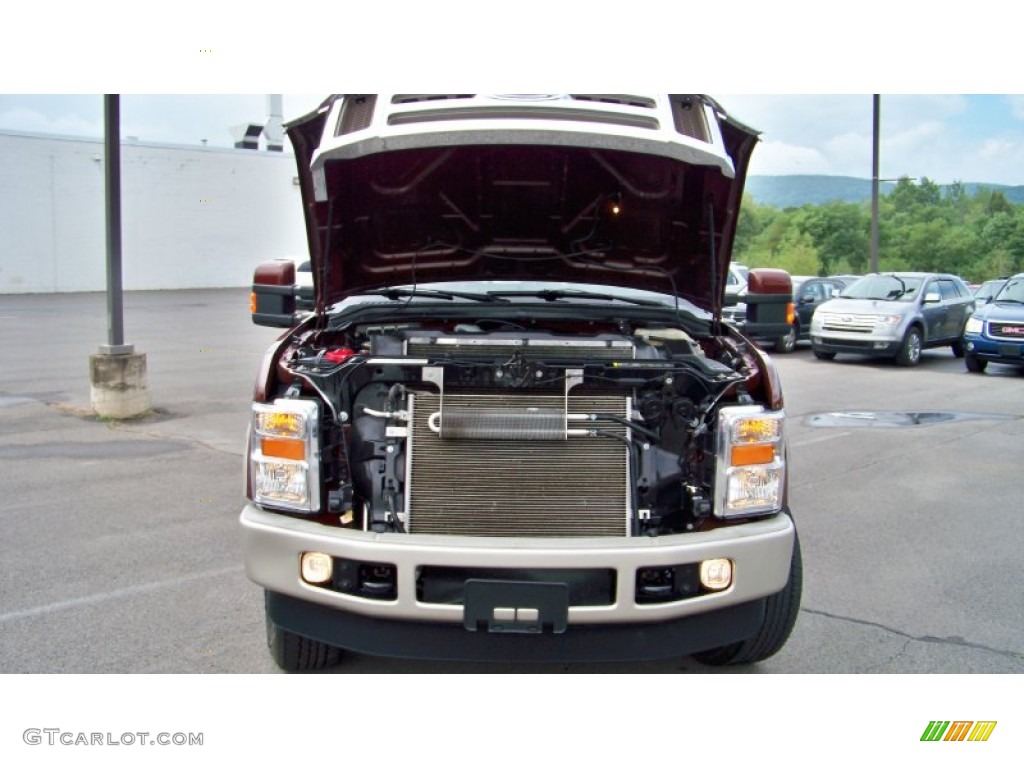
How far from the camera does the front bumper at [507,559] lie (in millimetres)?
3197

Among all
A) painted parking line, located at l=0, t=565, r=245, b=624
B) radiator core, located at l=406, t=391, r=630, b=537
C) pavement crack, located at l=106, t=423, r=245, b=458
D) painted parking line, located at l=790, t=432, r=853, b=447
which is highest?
radiator core, located at l=406, t=391, r=630, b=537

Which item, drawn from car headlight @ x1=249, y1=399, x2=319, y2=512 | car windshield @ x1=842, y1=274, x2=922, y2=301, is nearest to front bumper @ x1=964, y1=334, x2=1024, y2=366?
car windshield @ x1=842, y1=274, x2=922, y2=301

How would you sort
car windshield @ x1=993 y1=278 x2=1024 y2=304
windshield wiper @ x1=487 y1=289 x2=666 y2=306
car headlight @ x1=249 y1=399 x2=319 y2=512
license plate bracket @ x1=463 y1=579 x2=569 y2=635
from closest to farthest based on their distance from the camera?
license plate bracket @ x1=463 y1=579 x2=569 y2=635
car headlight @ x1=249 y1=399 x2=319 y2=512
windshield wiper @ x1=487 y1=289 x2=666 y2=306
car windshield @ x1=993 y1=278 x2=1024 y2=304

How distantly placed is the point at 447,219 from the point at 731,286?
1266cm

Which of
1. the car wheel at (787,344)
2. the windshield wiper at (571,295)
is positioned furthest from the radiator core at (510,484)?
the car wheel at (787,344)

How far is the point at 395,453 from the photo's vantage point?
3.68 meters

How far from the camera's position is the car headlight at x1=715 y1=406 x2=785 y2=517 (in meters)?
3.60

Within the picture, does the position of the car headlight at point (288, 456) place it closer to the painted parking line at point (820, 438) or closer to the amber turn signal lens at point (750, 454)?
the amber turn signal lens at point (750, 454)

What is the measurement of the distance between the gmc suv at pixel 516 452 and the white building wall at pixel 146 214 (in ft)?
92.1

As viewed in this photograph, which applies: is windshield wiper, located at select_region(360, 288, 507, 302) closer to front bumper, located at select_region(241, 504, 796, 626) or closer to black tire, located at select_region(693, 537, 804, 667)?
front bumper, located at select_region(241, 504, 796, 626)

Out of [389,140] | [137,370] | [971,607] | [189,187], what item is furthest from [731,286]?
[189,187]

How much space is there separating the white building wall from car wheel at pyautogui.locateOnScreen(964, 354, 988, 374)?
69.7 ft
